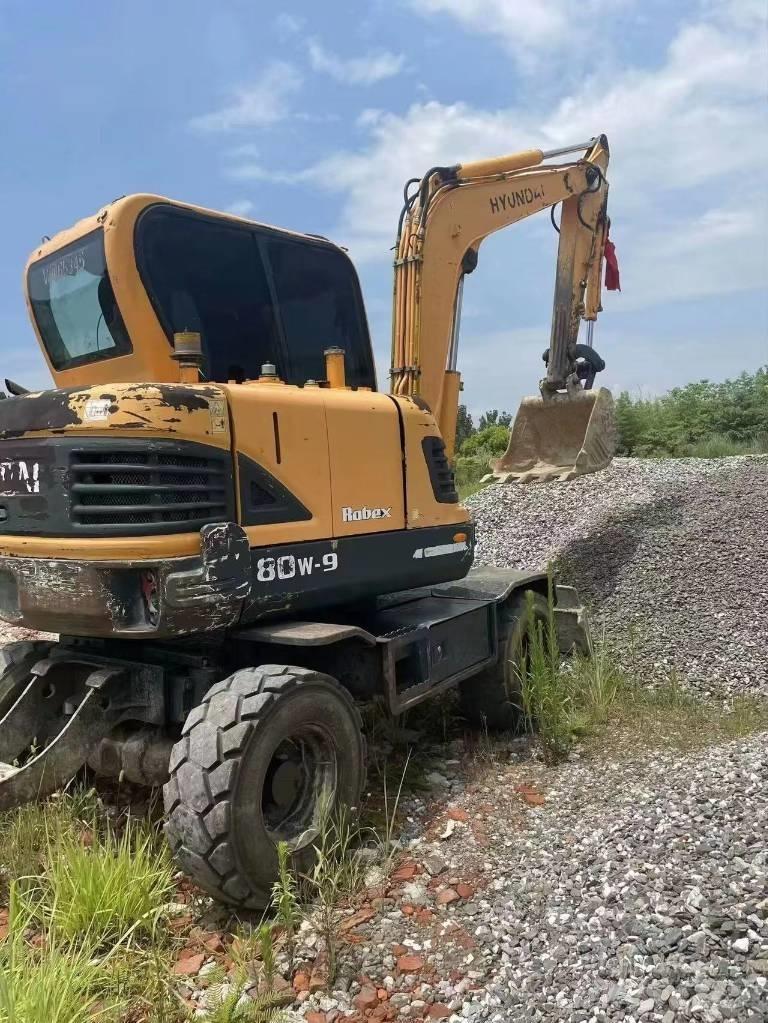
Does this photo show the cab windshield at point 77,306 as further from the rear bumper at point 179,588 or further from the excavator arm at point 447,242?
the excavator arm at point 447,242

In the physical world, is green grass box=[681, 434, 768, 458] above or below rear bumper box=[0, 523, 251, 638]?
above

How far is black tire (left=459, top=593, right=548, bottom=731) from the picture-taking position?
559 cm

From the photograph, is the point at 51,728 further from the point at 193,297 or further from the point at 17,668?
the point at 193,297

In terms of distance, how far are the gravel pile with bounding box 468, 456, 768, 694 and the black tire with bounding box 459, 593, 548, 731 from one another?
1533 millimetres

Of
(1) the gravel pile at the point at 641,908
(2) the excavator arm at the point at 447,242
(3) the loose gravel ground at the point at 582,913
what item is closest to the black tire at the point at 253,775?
(3) the loose gravel ground at the point at 582,913

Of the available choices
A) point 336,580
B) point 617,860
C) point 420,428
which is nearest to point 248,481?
point 336,580

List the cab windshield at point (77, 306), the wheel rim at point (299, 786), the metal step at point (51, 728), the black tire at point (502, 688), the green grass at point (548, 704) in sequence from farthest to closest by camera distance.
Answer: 1. the black tire at point (502, 688)
2. the green grass at point (548, 704)
3. the cab windshield at point (77, 306)
4. the metal step at point (51, 728)
5. the wheel rim at point (299, 786)

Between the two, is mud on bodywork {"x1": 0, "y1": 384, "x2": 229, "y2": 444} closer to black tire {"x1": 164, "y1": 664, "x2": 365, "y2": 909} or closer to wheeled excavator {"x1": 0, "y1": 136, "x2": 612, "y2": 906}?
wheeled excavator {"x1": 0, "y1": 136, "x2": 612, "y2": 906}

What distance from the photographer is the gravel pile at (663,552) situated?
6.77 m

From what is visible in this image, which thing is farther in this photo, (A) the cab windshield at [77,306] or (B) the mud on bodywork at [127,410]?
(A) the cab windshield at [77,306]

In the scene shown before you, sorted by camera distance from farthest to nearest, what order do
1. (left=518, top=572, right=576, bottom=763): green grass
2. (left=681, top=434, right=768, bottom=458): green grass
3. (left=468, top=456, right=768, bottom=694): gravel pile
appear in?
(left=681, top=434, right=768, bottom=458): green grass
(left=468, top=456, right=768, bottom=694): gravel pile
(left=518, top=572, right=576, bottom=763): green grass

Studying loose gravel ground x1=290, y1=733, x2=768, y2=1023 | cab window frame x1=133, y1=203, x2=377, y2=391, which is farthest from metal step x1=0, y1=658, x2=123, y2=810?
cab window frame x1=133, y1=203, x2=377, y2=391

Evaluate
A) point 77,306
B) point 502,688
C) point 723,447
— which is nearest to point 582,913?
point 502,688

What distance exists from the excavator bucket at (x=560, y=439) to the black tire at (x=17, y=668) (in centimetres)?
554
